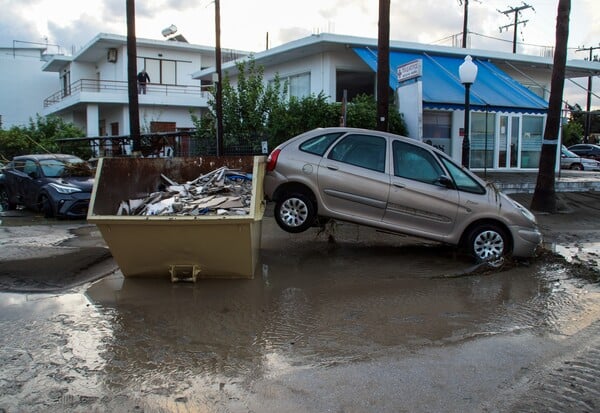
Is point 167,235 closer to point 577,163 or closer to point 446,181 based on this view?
point 446,181

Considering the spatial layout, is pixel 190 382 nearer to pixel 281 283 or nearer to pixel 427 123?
pixel 281 283

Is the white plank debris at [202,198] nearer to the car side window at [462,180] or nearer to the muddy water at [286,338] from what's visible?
the muddy water at [286,338]

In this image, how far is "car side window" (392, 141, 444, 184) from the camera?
7848 mm

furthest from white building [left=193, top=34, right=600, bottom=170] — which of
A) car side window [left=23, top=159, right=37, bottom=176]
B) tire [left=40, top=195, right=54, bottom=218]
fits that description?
tire [left=40, top=195, right=54, bottom=218]

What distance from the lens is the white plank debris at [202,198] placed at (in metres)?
6.46

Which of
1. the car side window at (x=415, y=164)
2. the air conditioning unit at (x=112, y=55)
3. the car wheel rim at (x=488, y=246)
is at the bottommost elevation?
the car wheel rim at (x=488, y=246)

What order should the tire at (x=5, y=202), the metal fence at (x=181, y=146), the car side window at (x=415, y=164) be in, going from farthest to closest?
the metal fence at (x=181, y=146)
the tire at (x=5, y=202)
the car side window at (x=415, y=164)

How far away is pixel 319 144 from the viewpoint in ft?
26.2

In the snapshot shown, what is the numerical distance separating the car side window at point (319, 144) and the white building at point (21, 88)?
127 feet

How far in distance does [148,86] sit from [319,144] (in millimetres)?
26012

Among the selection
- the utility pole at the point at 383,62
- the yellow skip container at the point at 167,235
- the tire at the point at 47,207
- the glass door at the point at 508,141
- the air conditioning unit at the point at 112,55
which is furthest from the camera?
the air conditioning unit at the point at 112,55

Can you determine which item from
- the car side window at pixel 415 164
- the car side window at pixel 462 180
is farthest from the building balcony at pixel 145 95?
the car side window at pixel 462 180

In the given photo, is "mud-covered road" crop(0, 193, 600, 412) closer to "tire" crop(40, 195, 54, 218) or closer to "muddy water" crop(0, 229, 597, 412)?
"muddy water" crop(0, 229, 597, 412)

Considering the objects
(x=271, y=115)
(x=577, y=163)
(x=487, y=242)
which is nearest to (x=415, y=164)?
(x=487, y=242)
